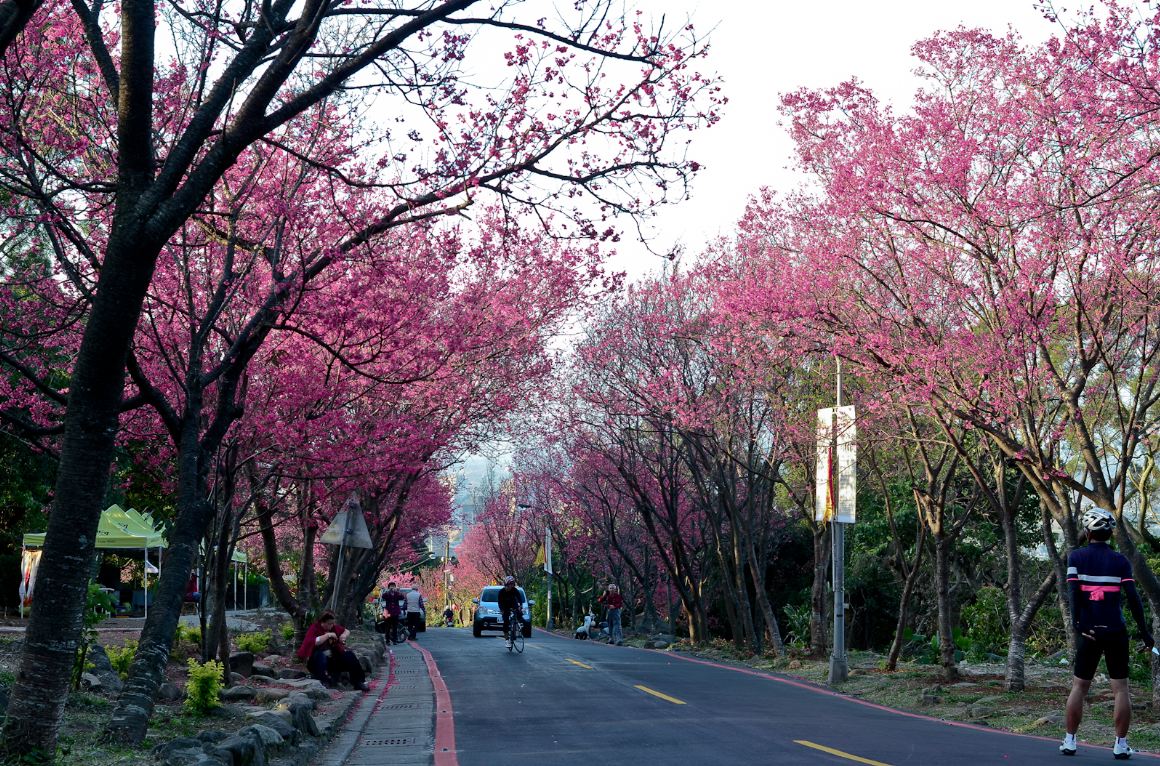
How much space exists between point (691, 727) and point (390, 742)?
3041 mm

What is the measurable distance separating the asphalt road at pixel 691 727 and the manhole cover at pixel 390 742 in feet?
1.84

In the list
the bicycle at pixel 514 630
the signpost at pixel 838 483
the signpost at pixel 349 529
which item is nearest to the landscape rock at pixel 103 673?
the signpost at pixel 349 529

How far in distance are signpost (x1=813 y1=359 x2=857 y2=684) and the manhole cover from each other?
29.8 feet

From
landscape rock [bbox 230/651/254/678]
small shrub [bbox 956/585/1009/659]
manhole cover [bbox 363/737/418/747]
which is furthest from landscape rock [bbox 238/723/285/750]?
small shrub [bbox 956/585/1009/659]

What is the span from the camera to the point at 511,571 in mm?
66562

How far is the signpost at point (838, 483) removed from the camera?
18.9m

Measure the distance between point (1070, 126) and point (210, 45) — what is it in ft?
32.9

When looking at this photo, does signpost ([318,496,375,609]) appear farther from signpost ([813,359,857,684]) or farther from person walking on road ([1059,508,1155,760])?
person walking on road ([1059,508,1155,760])

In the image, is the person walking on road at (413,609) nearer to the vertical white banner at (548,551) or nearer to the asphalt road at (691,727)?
the vertical white banner at (548,551)

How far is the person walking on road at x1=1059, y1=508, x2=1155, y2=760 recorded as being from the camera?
937cm

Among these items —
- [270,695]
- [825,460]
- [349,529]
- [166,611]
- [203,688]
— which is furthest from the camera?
[825,460]

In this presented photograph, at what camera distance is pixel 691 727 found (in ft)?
39.3

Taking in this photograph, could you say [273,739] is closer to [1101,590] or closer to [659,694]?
[1101,590]

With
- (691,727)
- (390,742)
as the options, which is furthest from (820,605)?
(390,742)
